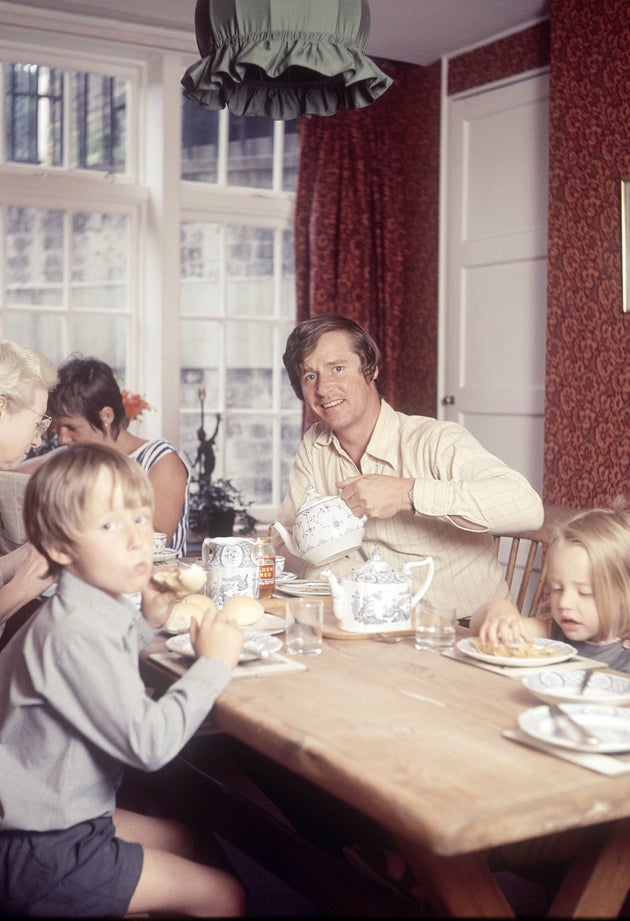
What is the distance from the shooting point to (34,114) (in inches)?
178

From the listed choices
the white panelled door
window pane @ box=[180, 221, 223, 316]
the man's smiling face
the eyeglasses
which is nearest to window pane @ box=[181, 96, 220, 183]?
window pane @ box=[180, 221, 223, 316]

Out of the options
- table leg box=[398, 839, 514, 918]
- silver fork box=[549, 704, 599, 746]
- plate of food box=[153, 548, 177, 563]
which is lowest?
table leg box=[398, 839, 514, 918]

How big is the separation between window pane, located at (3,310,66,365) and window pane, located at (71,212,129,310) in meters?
0.13

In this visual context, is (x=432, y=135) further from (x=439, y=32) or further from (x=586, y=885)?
(x=586, y=885)

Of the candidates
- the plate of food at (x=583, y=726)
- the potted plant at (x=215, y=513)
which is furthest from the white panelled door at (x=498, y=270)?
the plate of food at (x=583, y=726)

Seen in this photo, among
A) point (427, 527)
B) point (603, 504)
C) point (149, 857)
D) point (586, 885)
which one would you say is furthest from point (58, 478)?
point (603, 504)

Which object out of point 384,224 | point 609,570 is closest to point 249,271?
point 384,224

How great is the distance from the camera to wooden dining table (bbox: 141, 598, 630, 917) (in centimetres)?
106

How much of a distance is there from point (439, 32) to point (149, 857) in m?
3.96

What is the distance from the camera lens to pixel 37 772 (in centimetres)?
145

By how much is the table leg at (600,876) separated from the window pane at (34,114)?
157 inches

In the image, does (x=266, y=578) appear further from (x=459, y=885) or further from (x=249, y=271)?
(x=249, y=271)

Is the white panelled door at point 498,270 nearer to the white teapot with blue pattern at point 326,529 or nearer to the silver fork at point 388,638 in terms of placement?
the white teapot with blue pattern at point 326,529

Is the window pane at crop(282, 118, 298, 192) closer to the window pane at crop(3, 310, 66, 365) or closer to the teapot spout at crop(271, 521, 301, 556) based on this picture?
the window pane at crop(3, 310, 66, 365)
